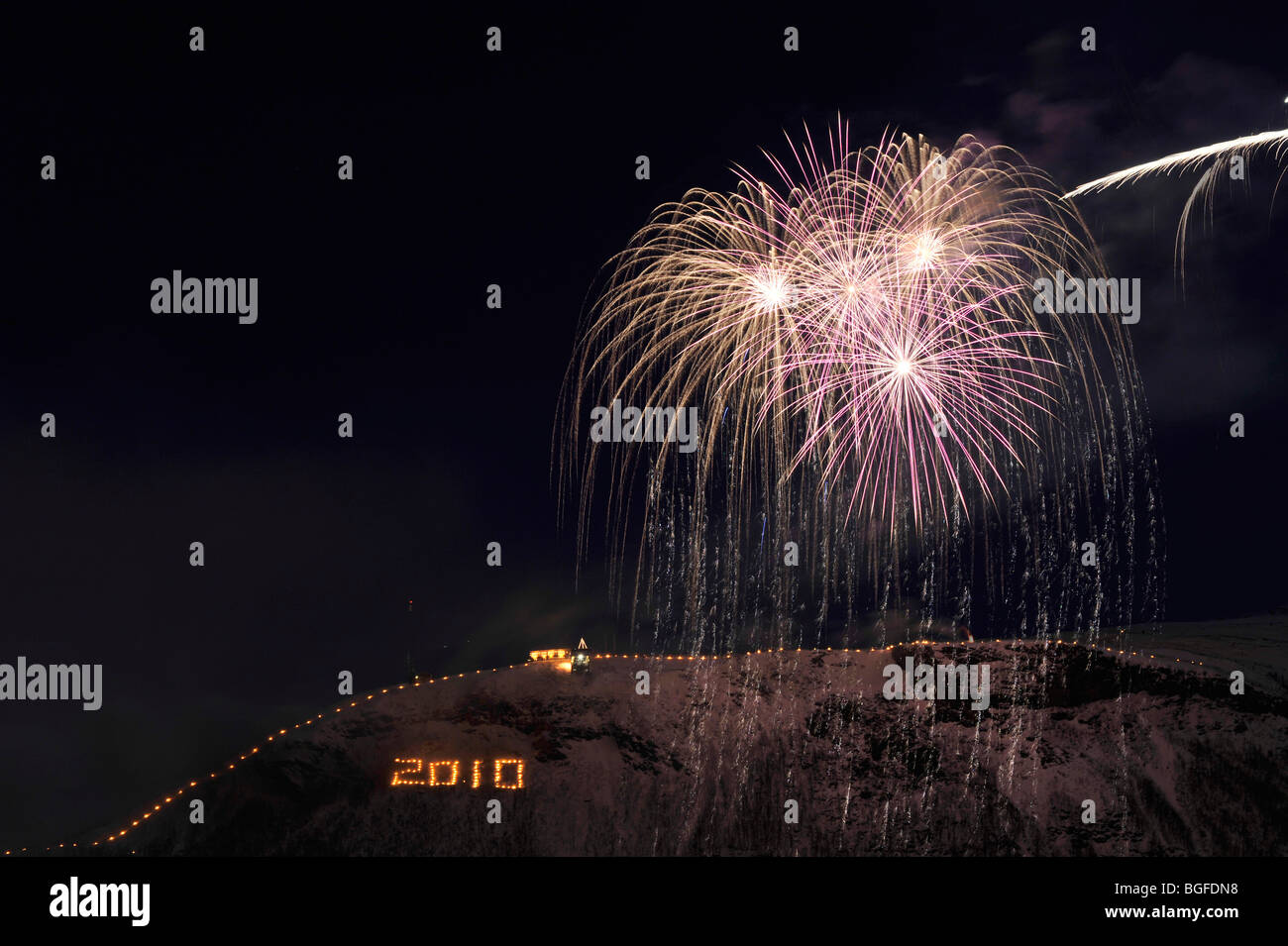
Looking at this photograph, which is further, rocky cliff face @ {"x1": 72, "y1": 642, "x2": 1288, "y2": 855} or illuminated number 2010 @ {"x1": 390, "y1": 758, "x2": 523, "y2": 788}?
illuminated number 2010 @ {"x1": 390, "y1": 758, "x2": 523, "y2": 788}

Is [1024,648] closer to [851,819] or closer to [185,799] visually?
[851,819]

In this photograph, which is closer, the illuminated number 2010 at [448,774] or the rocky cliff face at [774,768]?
the rocky cliff face at [774,768]

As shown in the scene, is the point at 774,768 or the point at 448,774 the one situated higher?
the point at 448,774

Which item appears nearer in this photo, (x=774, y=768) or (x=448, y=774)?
(x=448, y=774)
